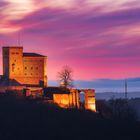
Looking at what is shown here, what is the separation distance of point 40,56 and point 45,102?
12676 millimetres

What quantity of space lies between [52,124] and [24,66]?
17.6m

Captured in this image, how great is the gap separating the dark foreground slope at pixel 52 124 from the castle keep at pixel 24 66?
8333mm

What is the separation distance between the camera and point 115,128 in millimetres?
81062

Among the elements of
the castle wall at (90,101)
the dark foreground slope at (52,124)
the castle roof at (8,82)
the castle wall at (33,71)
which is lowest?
the dark foreground slope at (52,124)

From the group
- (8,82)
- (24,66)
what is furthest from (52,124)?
Answer: (24,66)

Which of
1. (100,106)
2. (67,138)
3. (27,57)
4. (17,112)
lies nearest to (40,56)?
(27,57)

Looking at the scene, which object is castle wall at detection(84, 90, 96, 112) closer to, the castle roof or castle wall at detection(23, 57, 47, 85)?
castle wall at detection(23, 57, 47, 85)

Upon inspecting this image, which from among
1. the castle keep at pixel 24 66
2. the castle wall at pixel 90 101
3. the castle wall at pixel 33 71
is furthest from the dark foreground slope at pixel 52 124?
the castle wall at pixel 33 71

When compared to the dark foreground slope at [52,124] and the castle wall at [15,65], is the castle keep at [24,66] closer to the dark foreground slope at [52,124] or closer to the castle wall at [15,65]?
the castle wall at [15,65]

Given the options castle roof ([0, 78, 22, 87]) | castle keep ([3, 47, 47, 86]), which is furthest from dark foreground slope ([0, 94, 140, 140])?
castle keep ([3, 47, 47, 86])

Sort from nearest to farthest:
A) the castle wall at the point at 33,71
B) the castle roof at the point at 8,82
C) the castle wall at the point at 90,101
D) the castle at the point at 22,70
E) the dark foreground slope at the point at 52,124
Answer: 1. the dark foreground slope at the point at 52,124
2. the castle wall at the point at 90,101
3. the castle roof at the point at 8,82
4. the castle at the point at 22,70
5. the castle wall at the point at 33,71

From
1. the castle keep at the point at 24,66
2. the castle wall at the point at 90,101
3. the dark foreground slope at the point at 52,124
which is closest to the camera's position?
the dark foreground slope at the point at 52,124

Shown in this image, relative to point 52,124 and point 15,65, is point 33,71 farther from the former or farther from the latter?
point 52,124

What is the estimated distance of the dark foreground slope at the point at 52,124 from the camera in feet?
252
